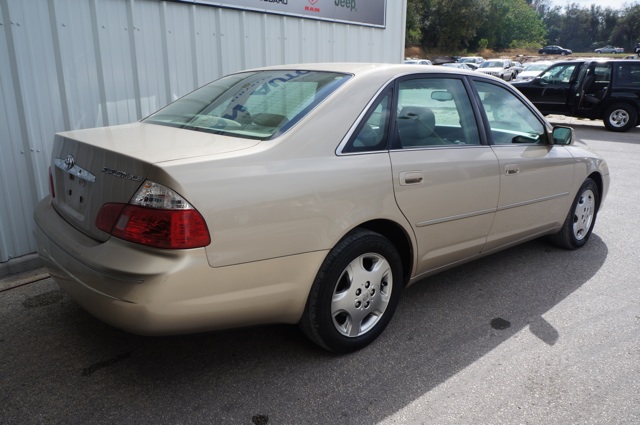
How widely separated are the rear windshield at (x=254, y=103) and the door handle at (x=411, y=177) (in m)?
0.62

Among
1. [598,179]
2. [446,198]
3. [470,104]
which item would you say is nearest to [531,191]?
[470,104]

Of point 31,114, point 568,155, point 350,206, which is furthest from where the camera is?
point 568,155

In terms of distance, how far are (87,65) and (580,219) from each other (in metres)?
4.41

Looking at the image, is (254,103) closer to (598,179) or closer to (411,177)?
(411,177)

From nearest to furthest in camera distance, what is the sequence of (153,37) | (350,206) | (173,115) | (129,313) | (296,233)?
(129,313)
(296,233)
(350,206)
(173,115)
(153,37)

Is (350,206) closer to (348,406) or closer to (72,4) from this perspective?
(348,406)

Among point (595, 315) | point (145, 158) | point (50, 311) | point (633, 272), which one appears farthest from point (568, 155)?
point (50, 311)

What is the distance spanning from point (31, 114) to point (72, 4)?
924mm

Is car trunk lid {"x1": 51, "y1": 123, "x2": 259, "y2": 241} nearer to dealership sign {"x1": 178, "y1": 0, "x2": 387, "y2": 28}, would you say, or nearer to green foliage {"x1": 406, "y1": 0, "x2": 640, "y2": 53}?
dealership sign {"x1": 178, "y1": 0, "x2": 387, "y2": 28}

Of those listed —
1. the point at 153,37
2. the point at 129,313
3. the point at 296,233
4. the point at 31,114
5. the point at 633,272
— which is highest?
the point at 153,37

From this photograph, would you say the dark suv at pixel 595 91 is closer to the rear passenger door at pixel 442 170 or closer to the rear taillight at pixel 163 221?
the rear passenger door at pixel 442 170

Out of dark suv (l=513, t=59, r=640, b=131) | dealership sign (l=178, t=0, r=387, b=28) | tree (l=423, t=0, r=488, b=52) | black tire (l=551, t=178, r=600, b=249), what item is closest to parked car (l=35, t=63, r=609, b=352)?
black tire (l=551, t=178, r=600, b=249)

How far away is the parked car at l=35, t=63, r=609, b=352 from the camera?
2213 millimetres

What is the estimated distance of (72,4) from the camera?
4.11 metres
